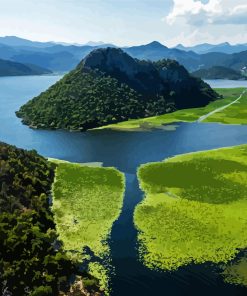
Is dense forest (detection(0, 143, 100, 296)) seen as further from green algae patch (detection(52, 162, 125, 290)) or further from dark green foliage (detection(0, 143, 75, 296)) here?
green algae patch (detection(52, 162, 125, 290))

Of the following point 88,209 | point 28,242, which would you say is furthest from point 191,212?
point 28,242

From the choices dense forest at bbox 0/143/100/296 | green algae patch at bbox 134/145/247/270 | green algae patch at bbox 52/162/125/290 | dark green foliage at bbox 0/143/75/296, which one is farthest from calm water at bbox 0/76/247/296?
dark green foliage at bbox 0/143/75/296

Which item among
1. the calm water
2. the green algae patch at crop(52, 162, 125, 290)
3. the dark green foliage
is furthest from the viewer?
the green algae patch at crop(52, 162, 125, 290)

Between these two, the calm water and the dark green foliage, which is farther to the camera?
the calm water

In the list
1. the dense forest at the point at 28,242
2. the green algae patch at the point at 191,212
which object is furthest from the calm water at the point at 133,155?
the dense forest at the point at 28,242

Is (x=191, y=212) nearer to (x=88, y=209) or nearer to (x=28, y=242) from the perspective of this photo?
(x=88, y=209)

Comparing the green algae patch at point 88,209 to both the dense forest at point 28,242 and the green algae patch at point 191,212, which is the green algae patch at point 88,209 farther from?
the green algae patch at point 191,212
